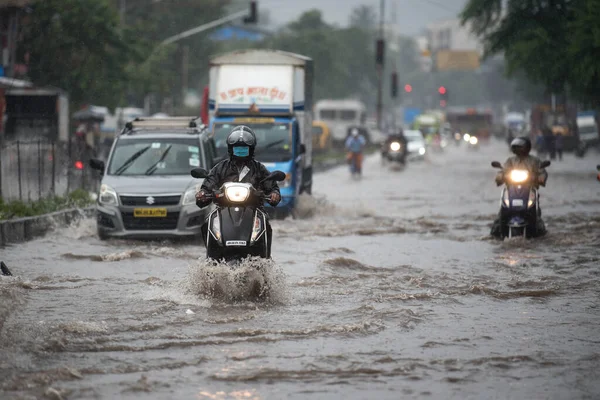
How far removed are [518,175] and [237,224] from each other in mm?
7200

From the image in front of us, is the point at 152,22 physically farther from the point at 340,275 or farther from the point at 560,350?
the point at 560,350

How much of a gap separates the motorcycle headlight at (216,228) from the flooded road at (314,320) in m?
0.30

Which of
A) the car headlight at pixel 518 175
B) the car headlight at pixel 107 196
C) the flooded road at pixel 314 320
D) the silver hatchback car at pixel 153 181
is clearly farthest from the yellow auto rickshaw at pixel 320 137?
the car headlight at pixel 518 175

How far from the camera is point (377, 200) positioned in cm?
2778

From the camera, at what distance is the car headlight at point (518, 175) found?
16.7 m

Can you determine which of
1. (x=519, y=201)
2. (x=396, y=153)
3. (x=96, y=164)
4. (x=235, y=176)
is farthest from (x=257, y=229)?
(x=396, y=153)

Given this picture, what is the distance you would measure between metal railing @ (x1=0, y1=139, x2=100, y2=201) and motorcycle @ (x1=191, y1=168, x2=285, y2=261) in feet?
30.8

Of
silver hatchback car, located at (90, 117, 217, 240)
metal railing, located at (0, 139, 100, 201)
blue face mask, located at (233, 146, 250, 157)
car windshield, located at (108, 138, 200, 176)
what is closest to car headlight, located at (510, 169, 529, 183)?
silver hatchback car, located at (90, 117, 217, 240)

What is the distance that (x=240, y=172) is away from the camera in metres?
10.9

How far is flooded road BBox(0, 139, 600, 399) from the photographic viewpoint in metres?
7.33

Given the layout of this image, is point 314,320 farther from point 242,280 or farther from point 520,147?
point 520,147

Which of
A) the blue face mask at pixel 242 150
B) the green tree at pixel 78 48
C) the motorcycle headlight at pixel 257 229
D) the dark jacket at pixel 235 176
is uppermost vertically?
the green tree at pixel 78 48

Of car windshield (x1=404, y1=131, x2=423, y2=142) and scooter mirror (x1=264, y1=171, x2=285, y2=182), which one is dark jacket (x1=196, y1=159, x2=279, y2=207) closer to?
scooter mirror (x1=264, y1=171, x2=285, y2=182)

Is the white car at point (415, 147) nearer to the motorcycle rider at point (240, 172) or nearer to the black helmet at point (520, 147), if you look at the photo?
the black helmet at point (520, 147)
